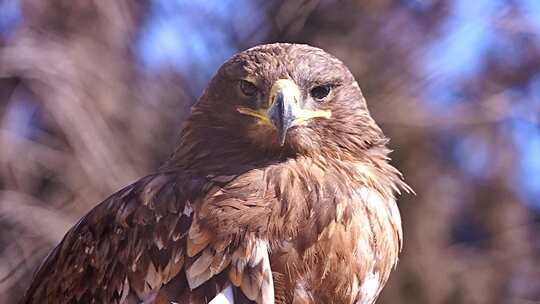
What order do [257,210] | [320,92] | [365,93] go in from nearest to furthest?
[257,210] → [320,92] → [365,93]

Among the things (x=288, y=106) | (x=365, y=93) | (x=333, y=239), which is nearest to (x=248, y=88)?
(x=288, y=106)

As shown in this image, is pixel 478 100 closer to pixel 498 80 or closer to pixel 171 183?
pixel 498 80

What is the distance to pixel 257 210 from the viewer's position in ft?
12.1

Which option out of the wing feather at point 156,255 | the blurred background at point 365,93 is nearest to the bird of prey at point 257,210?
the wing feather at point 156,255

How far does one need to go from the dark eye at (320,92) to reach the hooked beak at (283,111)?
10 cm

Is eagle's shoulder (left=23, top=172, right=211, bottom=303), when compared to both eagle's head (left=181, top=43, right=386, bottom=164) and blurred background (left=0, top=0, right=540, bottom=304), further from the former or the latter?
blurred background (left=0, top=0, right=540, bottom=304)

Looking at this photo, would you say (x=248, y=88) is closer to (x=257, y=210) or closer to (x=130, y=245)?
(x=257, y=210)

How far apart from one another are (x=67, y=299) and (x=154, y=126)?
19.8 ft

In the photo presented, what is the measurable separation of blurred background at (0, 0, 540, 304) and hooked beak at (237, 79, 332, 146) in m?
4.82

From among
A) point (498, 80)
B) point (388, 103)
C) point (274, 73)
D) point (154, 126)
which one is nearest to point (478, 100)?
point (498, 80)

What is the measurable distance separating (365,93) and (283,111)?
6.81 meters

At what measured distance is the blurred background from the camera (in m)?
8.73

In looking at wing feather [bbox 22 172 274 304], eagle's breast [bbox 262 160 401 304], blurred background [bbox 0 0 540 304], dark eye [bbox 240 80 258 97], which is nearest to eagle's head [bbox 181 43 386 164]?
dark eye [bbox 240 80 258 97]

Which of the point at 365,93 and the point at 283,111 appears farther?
the point at 365,93
